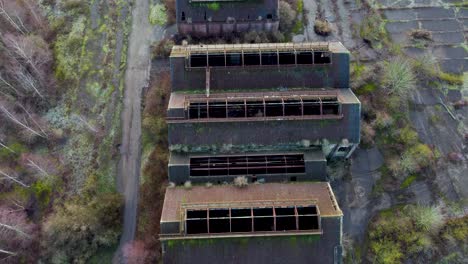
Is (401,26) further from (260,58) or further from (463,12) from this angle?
(260,58)

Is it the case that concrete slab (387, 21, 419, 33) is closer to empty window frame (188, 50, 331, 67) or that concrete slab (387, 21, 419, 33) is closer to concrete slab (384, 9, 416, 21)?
concrete slab (384, 9, 416, 21)

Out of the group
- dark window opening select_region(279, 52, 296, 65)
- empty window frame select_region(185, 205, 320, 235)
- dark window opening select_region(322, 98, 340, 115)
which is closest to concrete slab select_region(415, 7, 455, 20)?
dark window opening select_region(279, 52, 296, 65)

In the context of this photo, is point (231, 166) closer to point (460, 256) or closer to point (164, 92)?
point (164, 92)

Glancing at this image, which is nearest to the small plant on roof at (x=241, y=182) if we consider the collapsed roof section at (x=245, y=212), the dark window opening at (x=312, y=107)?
the collapsed roof section at (x=245, y=212)

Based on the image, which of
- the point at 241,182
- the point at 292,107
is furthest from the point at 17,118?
the point at 292,107

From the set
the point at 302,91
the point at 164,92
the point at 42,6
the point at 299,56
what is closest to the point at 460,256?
the point at 302,91

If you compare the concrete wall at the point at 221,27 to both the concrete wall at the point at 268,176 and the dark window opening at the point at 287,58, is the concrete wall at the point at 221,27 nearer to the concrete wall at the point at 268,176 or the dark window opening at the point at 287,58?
the dark window opening at the point at 287,58

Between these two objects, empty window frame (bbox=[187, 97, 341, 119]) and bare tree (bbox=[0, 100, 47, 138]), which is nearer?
empty window frame (bbox=[187, 97, 341, 119])
